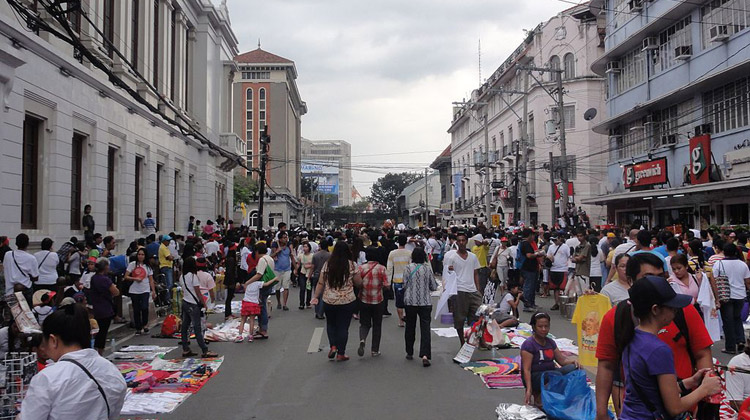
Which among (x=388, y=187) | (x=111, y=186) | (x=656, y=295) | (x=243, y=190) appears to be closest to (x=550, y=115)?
(x=111, y=186)

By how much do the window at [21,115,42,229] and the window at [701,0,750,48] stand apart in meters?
22.3

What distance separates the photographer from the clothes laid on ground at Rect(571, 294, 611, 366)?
7348mm

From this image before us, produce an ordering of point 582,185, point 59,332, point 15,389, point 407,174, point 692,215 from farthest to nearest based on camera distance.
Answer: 1. point 407,174
2. point 582,185
3. point 692,215
4. point 15,389
5. point 59,332

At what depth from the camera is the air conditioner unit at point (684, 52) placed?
2361cm

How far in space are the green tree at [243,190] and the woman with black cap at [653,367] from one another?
6339 centimetres

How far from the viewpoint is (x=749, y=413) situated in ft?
15.3

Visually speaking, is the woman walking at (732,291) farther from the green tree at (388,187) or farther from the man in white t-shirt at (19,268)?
the green tree at (388,187)

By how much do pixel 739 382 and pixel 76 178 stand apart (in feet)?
59.5

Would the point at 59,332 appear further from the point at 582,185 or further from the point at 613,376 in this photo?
the point at 582,185

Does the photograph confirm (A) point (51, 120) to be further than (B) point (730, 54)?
No

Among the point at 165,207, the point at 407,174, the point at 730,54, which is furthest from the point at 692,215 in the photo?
the point at 407,174

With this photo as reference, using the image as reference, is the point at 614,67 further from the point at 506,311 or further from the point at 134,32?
the point at 506,311

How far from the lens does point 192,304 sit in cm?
934

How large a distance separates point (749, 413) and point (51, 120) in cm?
1644
